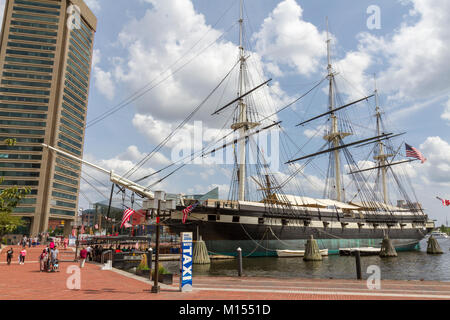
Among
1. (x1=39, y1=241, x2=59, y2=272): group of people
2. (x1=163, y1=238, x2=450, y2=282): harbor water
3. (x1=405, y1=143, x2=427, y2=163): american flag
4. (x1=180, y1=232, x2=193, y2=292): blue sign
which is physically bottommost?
(x1=163, y1=238, x2=450, y2=282): harbor water

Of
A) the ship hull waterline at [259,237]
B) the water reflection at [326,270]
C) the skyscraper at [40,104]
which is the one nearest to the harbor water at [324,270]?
the water reflection at [326,270]

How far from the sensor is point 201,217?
34.3 metres

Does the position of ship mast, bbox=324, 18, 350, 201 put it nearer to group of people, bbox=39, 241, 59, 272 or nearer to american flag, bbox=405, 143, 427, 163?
american flag, bbox=405, 143, 427, 163

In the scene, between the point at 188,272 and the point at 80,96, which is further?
the point at 80,96

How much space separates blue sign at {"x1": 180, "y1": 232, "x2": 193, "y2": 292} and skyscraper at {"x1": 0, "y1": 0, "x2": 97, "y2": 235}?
247 feet

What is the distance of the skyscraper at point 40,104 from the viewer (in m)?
74.9

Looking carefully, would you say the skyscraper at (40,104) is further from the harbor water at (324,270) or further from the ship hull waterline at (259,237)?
the harbor water at (324,270)

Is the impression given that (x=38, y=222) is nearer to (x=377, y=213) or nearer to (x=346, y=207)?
(x=346, y=207)

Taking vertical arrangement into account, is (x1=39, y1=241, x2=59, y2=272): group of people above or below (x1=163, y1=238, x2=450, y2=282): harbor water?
above

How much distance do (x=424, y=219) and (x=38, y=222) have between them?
8584 cm

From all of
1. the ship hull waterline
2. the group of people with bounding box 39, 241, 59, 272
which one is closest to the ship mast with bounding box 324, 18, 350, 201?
the ship hull waterline

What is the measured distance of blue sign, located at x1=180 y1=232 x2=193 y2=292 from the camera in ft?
35.8
